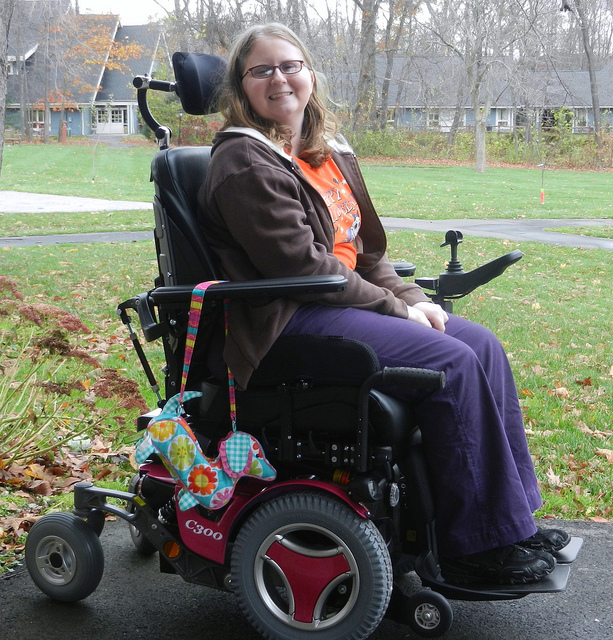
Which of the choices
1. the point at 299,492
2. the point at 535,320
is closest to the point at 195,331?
the point at 299,492

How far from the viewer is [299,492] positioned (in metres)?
2.37

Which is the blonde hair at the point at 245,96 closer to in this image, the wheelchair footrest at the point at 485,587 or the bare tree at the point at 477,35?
the wheelchair footrest at the point at 485,587

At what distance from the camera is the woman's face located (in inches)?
105

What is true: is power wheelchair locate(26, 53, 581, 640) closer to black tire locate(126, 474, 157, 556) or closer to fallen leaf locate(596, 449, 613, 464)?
black tire locate(126, 474, 157, 556)

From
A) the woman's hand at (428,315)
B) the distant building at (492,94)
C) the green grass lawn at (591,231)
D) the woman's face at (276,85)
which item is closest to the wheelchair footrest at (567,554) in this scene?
the woman's hand at (428,315)

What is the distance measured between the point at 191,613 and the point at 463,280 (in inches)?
59.0

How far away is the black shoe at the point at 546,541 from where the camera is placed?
2.38 meters

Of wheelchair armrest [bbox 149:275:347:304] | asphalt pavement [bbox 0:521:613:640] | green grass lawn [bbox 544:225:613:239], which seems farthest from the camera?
green grass lawn [bbox 544:225:613:239]

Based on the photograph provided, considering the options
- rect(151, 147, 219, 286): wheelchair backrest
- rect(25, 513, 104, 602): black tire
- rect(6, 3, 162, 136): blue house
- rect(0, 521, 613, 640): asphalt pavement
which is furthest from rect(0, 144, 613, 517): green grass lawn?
rect(6, 3, 162, 136): blue house

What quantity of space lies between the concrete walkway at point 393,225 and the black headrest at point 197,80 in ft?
27.5

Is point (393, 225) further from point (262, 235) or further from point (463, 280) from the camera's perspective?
point (262, 235)

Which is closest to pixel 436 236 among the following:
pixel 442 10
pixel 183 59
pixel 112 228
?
pixel 112 228

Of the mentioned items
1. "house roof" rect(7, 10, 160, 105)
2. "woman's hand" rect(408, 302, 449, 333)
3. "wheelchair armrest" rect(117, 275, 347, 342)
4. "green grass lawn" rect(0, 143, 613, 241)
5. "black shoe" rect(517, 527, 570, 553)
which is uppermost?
"house roof" rect(7, 10, 160, 105)

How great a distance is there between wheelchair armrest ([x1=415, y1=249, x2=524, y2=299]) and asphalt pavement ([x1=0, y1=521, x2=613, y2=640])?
1.06m
